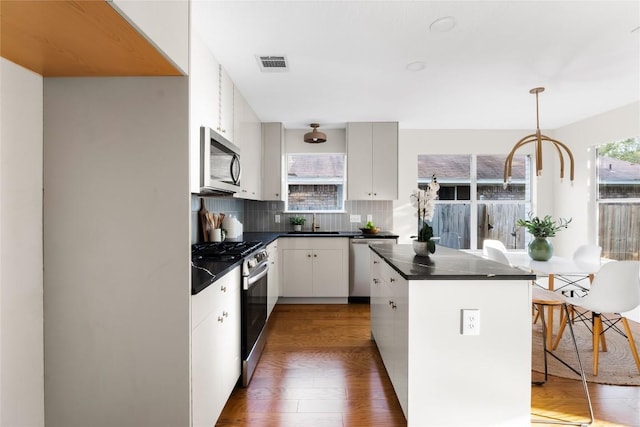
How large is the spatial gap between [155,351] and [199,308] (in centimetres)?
23

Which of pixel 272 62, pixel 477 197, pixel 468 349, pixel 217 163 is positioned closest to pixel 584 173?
pixel 477 197

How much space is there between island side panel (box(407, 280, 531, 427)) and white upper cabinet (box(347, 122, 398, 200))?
9.43ft

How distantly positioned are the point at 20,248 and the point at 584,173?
5.62 m

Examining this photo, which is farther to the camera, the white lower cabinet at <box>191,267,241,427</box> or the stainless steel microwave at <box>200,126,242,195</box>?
the stainless steel microwave at <box>200,126,242,195</box>

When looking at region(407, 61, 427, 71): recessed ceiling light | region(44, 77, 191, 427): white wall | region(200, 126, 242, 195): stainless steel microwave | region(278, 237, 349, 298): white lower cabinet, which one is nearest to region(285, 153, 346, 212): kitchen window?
region(278, 237, 349, 298): white lower cabinet

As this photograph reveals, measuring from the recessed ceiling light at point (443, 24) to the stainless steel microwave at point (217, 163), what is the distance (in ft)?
5.28

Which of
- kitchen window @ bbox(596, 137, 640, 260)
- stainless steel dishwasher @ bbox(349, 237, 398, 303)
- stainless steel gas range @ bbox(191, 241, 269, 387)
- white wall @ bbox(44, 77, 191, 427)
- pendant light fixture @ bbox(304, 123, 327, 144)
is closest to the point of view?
white wall @ bbox(44, 77, 191, 427)

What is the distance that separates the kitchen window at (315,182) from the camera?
4.92 meters

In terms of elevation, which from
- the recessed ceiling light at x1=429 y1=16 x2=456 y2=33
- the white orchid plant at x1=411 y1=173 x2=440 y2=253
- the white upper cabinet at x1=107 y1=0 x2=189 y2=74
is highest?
the recessed ceiling light at x1=429 y1=16 x2=456 y2=33

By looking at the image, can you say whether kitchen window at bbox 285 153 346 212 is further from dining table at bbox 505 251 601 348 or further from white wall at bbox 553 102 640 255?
white wall at bbox 553 102 640 255

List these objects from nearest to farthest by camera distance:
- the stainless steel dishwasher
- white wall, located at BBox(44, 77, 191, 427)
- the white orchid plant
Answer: white wall, located at BBox(44, 77, 191, 427) → the white orchid plant → the stainless steel dishwasher

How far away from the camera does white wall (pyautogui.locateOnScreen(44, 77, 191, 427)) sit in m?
1.33

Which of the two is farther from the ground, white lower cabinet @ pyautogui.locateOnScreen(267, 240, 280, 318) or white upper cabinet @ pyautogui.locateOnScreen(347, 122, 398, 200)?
white upper cabinet @ pyautogui.locateOnScreen(347, 122, 398, 200)

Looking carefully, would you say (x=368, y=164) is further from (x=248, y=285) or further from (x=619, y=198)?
(x=619, y=198)
